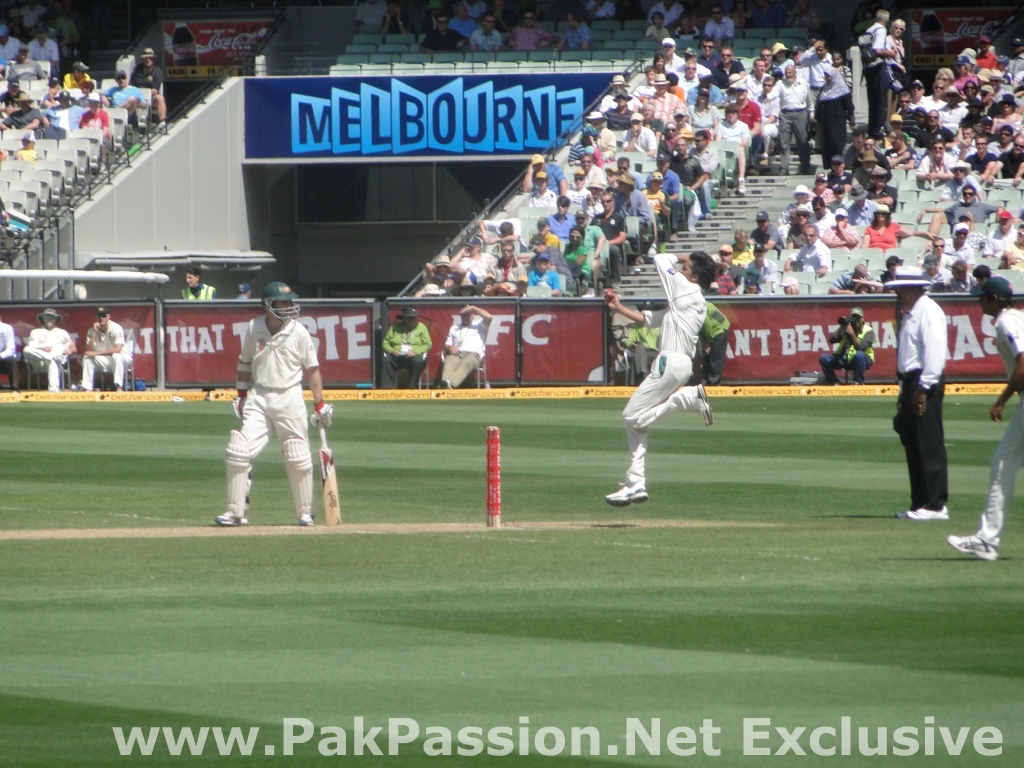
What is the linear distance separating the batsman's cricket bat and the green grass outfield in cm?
22

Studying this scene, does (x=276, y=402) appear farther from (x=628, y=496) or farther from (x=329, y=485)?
(x=628, y=496)

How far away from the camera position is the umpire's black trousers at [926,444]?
1292cm

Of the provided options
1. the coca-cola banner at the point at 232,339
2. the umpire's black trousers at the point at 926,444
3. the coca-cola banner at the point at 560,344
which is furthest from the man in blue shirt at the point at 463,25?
the umpire's black trousers at the point at 926,444

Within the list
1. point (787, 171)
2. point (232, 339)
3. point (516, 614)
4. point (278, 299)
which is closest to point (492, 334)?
point (232, 339)

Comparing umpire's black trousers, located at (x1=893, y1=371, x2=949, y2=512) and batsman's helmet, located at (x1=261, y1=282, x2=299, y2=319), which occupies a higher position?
batsman's helmet, located at (x1=261, y1=282, x2=299, y2=319)

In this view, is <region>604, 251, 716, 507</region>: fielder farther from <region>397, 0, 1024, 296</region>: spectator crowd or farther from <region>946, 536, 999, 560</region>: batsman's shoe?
<region>397, 0, 1024, 296</region>: spectator crowd

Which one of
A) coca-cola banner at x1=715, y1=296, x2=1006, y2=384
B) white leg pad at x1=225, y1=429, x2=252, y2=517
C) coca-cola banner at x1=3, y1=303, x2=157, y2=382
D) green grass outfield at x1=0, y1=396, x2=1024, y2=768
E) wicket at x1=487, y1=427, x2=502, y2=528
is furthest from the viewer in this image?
coca-cola banner at x1=3, y1=303, x2=157, y2=382

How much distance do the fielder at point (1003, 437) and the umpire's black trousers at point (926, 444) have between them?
197 cm

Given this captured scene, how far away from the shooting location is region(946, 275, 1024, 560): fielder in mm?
10219

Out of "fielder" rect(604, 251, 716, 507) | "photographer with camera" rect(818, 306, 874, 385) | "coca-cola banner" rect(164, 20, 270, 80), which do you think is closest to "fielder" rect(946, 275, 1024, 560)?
"fielder" rect(604, 251, 716, 507)

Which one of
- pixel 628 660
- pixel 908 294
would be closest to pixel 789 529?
pixel 908 294

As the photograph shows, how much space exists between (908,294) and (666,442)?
7.44 metres

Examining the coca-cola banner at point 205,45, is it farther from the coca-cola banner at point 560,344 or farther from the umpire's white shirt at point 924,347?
the umpire's white shirt at point 924,347

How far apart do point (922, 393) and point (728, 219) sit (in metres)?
19.5
